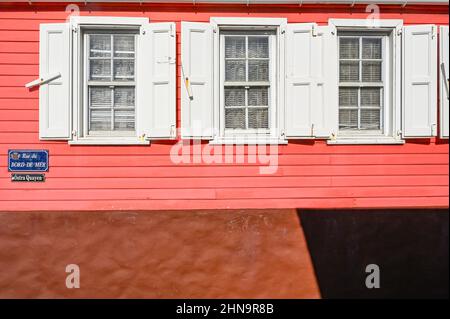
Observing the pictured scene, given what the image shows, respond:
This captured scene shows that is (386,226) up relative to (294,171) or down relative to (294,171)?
down

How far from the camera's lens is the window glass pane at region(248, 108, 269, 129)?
5277mm

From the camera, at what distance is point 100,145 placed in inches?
199

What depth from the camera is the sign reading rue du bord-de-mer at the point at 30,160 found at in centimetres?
501

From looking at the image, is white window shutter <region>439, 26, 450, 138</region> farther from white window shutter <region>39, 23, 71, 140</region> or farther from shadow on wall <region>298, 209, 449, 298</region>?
white window shutter <region>39, 23, 71, 140</region>

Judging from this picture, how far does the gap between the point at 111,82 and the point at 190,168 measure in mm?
1385

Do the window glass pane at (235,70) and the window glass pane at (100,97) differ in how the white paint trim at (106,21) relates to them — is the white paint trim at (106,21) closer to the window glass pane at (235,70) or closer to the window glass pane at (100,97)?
the window glass pane at (100,97)

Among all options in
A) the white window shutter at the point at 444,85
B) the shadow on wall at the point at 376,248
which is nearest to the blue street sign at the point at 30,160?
the shadow on wall at the point at 376,248

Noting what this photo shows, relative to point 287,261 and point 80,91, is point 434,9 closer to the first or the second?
point 287,261

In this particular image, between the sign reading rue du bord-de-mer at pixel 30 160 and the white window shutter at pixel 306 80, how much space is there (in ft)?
9.29

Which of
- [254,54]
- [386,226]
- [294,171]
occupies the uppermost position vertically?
[254,54]

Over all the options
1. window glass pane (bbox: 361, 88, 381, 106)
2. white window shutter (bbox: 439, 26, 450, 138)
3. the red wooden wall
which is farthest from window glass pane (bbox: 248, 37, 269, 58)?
white window shutter (bbox: 439, 26, 450, 138)

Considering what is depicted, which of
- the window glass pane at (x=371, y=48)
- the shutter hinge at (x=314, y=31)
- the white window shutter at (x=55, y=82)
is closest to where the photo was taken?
the white window shutter at (x=55, y=82)
